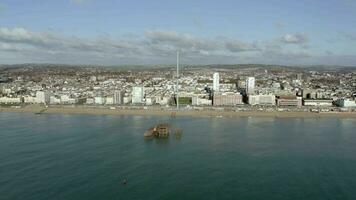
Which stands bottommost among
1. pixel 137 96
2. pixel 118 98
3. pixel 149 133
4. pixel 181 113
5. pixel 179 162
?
pixel 179 162

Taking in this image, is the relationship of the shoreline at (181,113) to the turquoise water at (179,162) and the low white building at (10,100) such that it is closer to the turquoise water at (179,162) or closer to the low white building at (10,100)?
the low white building at (10,100)

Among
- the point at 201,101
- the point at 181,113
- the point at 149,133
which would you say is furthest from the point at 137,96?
the point at 149,133

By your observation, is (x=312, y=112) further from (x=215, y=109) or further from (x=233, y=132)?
(x=233, y=132)

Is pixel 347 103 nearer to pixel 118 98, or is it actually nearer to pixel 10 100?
pixel 118 98

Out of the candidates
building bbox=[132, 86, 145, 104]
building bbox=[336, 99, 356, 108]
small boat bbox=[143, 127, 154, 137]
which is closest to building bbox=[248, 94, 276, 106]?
building bbox=[336, 99, 356, 108]

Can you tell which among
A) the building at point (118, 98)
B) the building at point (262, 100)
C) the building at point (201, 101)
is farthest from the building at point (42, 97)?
the building at point (262, 100)

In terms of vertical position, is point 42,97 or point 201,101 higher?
point 42,97

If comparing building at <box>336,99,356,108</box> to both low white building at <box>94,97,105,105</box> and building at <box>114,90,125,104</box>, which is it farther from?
low white building at <box>94,97,105,105</box>
